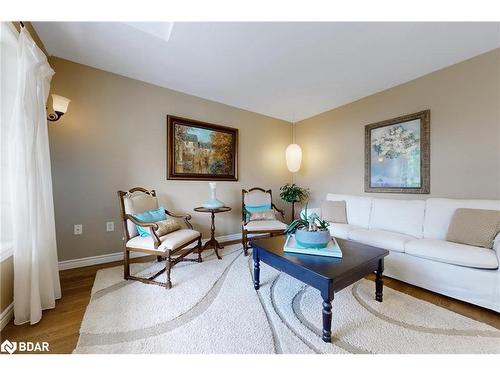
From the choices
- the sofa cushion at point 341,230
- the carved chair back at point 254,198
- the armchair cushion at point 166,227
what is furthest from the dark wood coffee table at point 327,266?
the carved chair back at point 254,198

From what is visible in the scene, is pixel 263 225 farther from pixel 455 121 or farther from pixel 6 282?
pixel 455 121

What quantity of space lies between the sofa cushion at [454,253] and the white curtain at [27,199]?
3216 mm

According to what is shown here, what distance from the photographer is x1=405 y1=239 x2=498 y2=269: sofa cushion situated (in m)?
1.61

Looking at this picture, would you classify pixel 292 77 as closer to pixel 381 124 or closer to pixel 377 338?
pixel 381 124

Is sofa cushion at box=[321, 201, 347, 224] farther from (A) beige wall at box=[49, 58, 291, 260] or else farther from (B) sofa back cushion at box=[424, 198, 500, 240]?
(A) beige wall at box=[49, 58, 291, 260]

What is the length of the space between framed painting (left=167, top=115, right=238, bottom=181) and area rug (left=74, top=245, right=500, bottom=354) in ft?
5.56

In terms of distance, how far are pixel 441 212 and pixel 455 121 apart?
112cm

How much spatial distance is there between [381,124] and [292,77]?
154cm

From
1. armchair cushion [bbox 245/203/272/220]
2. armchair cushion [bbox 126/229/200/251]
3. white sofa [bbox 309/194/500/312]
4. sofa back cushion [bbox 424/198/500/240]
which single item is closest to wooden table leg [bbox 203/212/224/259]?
armchair cushion [bbox 245/203/272/220]

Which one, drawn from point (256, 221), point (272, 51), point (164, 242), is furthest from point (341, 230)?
point (272, 51)

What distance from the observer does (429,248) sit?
1874mm

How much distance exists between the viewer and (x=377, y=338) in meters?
1.28

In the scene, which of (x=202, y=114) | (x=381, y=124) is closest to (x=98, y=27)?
(x=202, y=114)

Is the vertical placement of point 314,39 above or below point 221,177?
above
